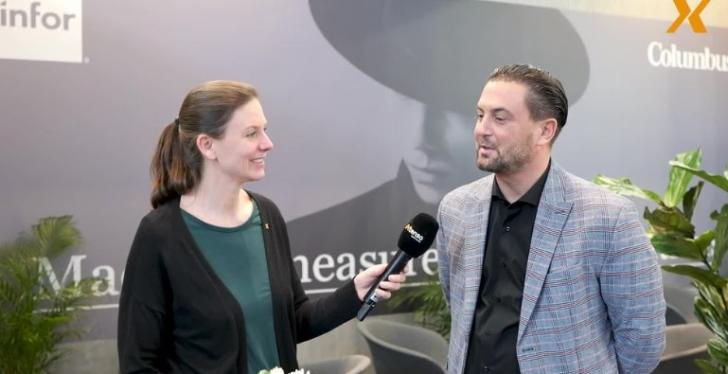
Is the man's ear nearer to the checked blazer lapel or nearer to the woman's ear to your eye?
the checked blazer lapel

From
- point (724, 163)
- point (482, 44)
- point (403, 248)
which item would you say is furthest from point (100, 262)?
point (724, 163)

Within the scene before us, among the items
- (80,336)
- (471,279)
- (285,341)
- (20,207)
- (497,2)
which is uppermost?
(497,2)

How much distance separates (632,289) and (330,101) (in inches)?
83.9

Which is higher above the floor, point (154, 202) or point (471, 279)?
point (154, 202)

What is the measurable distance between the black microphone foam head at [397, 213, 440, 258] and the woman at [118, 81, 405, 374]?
0.30 ft

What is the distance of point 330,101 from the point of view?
12.4 feet

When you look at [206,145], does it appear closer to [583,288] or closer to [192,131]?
[192,131]

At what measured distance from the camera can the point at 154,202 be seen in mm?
2129

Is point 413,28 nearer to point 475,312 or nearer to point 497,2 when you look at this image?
point 497,2

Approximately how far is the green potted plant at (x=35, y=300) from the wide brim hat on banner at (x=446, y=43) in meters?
1.71

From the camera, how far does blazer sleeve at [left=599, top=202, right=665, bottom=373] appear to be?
2031 millimetres

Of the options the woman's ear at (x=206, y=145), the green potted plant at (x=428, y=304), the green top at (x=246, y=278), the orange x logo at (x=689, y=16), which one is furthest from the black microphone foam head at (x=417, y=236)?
the orange x logo at (x=689, y=16)

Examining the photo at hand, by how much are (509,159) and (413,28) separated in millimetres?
1996

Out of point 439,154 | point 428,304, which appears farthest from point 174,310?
point 439,154
